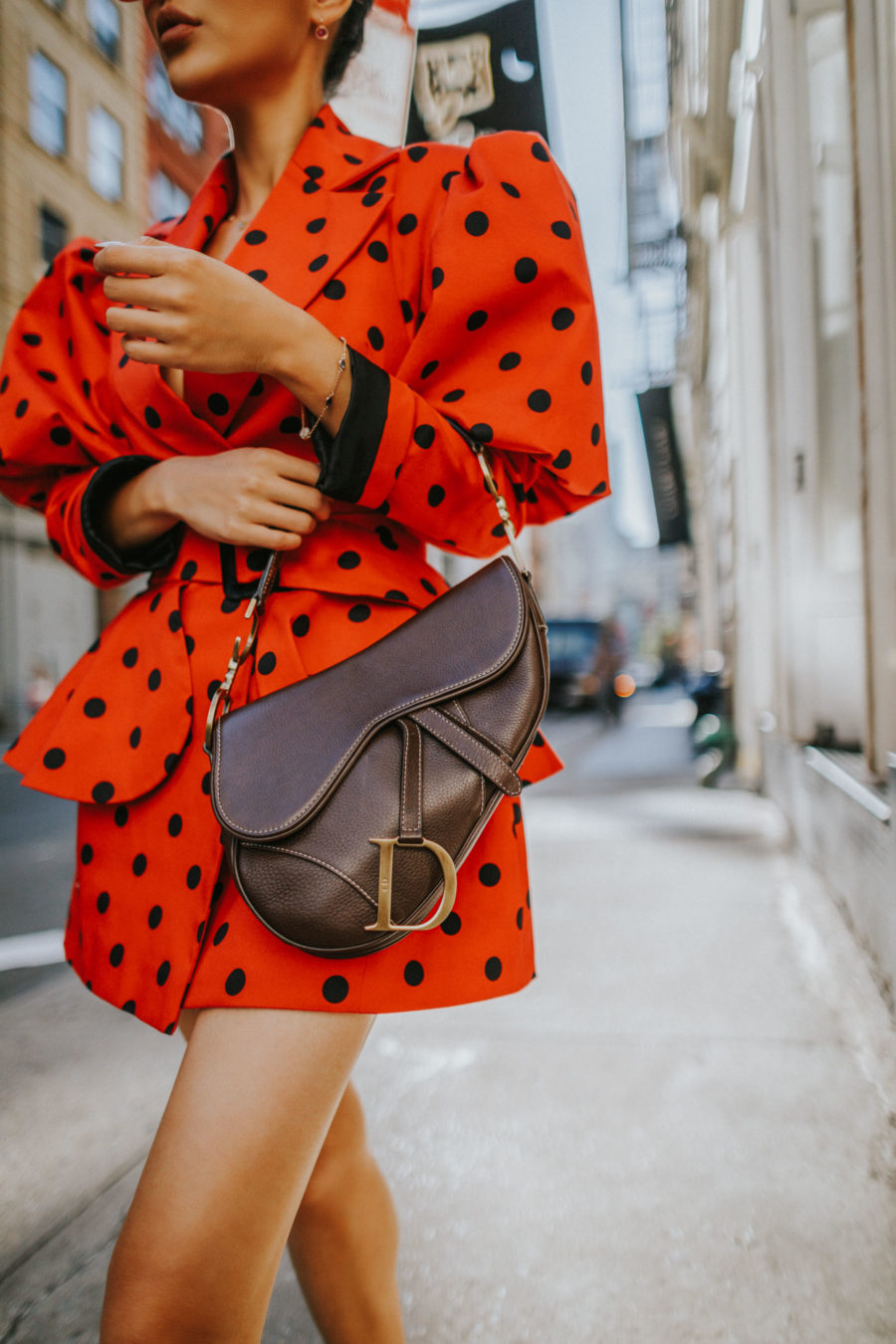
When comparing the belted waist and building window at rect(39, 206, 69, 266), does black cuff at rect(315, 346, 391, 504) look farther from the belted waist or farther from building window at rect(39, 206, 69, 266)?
building window at rect(39, 206, 69, 266)

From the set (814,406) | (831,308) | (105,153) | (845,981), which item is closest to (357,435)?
(845,981)

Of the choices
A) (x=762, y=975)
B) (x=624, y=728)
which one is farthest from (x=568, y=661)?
(x=762, y=975)

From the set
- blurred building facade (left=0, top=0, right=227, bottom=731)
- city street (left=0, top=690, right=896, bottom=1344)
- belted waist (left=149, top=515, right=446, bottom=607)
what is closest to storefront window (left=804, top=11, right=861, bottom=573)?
city street (left=0, top=690, right=896, bottom=1344)

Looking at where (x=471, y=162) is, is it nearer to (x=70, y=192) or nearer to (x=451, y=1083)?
(x=451, y=1083)

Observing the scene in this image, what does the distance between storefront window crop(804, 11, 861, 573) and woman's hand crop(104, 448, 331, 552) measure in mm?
4027

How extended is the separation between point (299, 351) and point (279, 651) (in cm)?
31

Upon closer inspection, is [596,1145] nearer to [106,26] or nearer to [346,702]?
[346,702]

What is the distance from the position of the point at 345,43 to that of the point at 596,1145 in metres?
2.20

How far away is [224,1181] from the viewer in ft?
2.64

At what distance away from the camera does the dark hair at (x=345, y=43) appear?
1.30 m

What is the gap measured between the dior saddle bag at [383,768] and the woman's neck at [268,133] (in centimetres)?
69

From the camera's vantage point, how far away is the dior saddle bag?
0.80 m

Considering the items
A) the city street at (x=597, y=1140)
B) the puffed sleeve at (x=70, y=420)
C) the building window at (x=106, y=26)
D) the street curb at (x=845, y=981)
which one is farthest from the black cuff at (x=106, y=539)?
the building window at (x=106, y=26)

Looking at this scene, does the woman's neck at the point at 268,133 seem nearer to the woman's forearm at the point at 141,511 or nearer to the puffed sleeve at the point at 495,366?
the puffed sleeve at the point at 495,366
